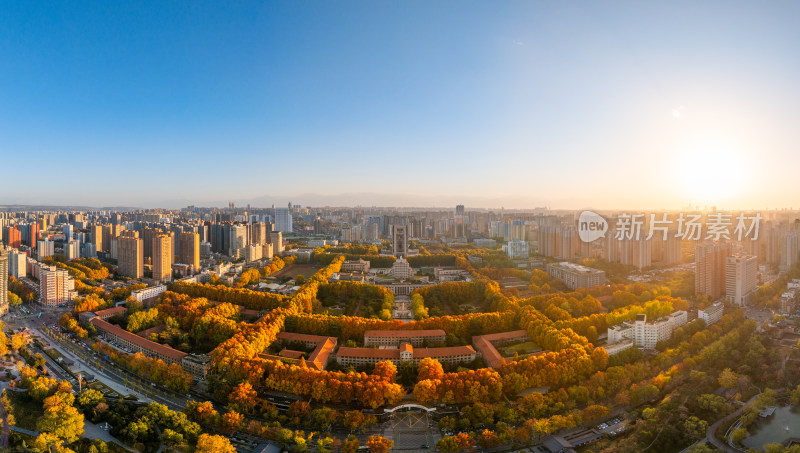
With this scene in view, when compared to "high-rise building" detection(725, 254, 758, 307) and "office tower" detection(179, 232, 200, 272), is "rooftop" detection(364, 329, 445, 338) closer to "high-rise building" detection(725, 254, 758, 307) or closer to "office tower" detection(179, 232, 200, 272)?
"high-rise building" detection(725, 254, 758, 307)

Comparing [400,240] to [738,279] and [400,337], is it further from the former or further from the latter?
[738,279]

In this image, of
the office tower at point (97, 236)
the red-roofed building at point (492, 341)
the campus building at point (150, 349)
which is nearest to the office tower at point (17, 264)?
the office tower at point (97, 236)

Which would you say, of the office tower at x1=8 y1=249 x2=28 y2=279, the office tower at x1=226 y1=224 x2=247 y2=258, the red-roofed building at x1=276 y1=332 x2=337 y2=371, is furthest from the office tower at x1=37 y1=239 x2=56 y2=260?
the red-roofed building at x1=276 y1=332 x2=337 y2=371

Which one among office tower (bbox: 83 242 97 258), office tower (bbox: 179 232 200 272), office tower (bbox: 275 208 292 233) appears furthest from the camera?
office tower (bbox: 275 208 292 233)

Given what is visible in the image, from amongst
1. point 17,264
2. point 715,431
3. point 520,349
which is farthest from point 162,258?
point 715,431

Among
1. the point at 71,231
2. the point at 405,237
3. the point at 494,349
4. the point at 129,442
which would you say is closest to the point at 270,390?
the point at 129,442

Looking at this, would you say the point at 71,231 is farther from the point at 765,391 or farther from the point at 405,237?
the point at 765,391
